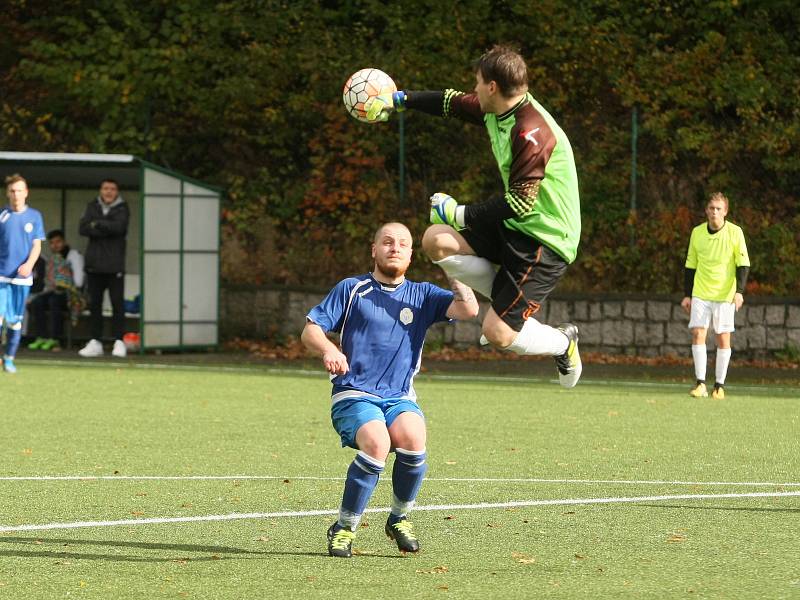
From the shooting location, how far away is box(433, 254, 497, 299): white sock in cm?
732

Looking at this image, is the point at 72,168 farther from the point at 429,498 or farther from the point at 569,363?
the point at 569,363

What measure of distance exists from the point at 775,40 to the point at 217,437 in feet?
46.5

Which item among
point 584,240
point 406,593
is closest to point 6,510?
point 406,593

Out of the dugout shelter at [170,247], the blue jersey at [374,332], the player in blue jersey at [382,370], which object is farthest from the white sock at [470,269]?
the dugout shelter at [170,247]

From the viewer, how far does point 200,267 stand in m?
21.2

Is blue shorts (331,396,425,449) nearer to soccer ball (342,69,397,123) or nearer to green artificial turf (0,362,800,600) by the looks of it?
green artificial turf (0,362,800,600)

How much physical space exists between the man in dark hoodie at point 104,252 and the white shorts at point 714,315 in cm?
777

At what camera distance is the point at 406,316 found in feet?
22.9

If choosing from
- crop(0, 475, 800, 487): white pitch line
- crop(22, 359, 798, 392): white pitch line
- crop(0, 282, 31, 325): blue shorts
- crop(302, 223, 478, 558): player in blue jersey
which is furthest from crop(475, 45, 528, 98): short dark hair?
crop(0, 282, 31, 325): blue shorts

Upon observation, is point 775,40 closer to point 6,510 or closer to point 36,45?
point 36,45

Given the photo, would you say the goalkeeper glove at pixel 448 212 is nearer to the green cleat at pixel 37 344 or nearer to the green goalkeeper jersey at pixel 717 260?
the green goalkeeper jersey at pixel 717 260

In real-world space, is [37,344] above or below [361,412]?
below

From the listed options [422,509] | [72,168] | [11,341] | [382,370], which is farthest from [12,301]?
[382,370]

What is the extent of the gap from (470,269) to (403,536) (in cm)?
134
